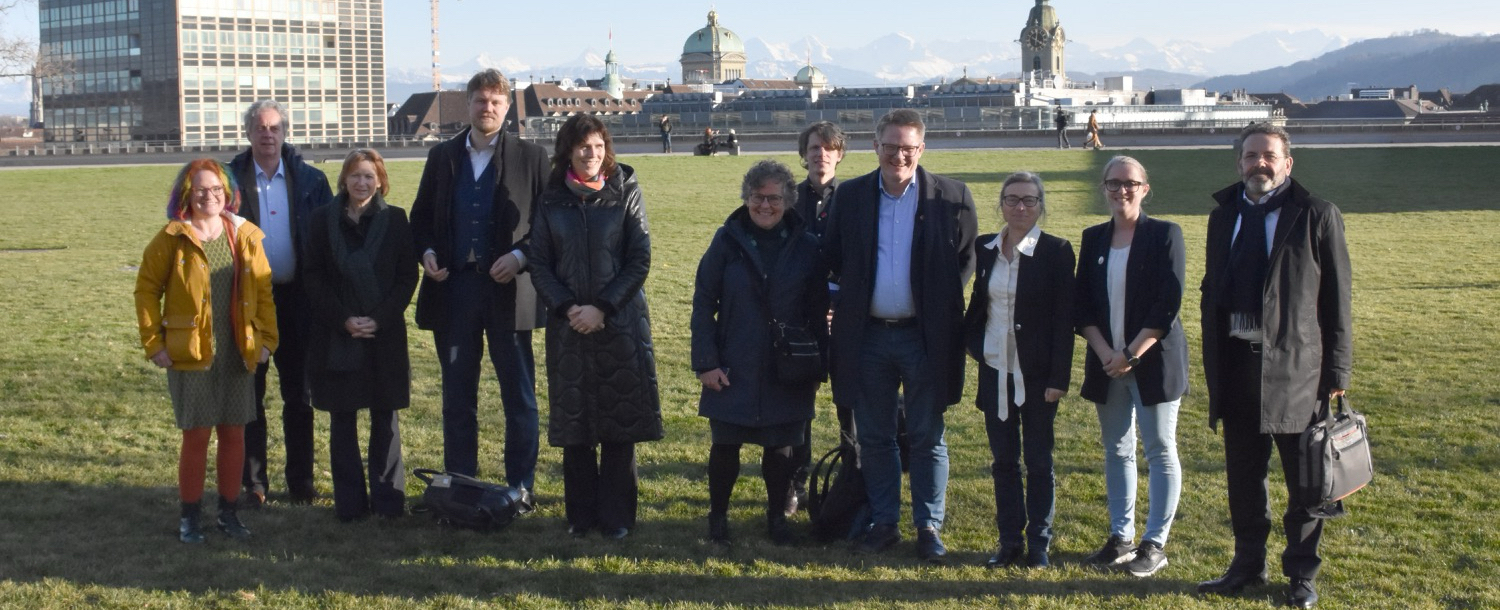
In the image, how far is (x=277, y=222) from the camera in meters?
6.25

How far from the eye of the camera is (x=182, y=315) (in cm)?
550

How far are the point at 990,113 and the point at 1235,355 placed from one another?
8129 cm

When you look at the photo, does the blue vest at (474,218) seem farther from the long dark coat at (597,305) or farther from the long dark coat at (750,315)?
the long dark coat at (750,315)

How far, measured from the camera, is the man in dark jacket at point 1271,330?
4758mm

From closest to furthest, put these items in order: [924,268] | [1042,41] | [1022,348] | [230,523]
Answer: [1022,348] → [924,268] → [230,523] → [1042,41]

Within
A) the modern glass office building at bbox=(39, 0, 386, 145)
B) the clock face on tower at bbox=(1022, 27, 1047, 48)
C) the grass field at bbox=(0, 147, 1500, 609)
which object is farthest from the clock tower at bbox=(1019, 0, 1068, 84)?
the grass field at bbox=(0, 147, 1500, 609)

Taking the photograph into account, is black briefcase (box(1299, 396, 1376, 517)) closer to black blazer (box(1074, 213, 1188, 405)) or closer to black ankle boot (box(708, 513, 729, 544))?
black blazer (box(1074, 213, 1188, 405))

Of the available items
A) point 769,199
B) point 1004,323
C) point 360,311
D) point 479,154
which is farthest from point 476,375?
point 1004,323

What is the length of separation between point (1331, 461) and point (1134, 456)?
78cm

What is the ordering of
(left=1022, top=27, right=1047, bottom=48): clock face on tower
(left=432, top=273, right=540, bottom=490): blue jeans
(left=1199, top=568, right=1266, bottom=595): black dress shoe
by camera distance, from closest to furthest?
(left=1199, top=568, right=1266, bottom=595): black dress shoe → (left=432, top=273, right=540, bottom=490): blue jeans → (left=1022, top=27, right=1047, bottom=48): clock face on tower

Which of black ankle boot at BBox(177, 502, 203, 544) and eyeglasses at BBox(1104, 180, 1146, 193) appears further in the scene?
black ankle boot at BBox(177, 502, 203, 544)

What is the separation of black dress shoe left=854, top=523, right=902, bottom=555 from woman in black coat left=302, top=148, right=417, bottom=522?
215 cm

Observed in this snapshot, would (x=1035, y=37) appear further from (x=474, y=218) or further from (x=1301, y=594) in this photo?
(x=1301, y=594)

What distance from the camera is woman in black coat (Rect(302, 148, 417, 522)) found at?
5922 millimetres
